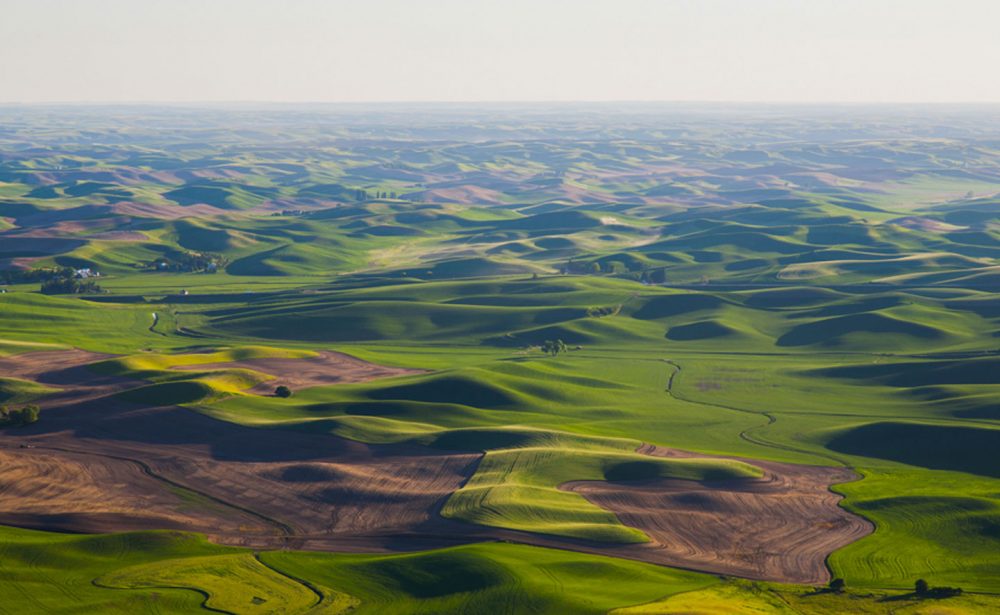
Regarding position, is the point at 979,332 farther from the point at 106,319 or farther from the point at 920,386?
the point at 106,319

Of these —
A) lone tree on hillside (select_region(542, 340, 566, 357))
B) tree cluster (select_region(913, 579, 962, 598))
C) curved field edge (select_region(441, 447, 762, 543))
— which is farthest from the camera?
lone tree on hillside (select_region(542, 340, 566, 357))

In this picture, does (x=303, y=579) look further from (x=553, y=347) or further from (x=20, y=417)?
(x=553, y=347)

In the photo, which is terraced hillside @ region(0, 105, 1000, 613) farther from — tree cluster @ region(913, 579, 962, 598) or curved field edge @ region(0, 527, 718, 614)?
tree cluster @ region(913, 579, 962, 598)

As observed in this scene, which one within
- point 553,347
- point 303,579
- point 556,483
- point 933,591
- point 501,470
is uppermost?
point 933,591

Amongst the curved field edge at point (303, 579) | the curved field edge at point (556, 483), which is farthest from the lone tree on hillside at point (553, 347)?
the curved field edge at point (303, 579)

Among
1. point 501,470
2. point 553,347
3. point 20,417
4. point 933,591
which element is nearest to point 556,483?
point 501,470

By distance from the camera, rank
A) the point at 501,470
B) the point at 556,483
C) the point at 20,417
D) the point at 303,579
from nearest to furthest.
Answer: the point at 303,579 → the point at 556,483 → the point at 501,470 → the point at 20,417

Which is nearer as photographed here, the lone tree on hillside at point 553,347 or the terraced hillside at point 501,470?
the terraced hillside at point 501,470

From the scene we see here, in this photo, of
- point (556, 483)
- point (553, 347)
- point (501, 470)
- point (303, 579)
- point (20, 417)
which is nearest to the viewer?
point (303, 579)

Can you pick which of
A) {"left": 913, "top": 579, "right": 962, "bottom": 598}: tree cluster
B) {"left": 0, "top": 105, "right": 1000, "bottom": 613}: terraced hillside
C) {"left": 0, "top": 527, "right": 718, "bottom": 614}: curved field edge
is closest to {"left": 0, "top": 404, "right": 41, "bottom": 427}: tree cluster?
{"left": 0, "top": 105, "right": 1000, "bottom": 613}: terraced hillside

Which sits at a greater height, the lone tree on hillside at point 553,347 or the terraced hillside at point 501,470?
the terraced hillside at point 501,470

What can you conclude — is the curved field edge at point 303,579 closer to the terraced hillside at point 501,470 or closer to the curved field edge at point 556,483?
the terraced hillside at point 501,470

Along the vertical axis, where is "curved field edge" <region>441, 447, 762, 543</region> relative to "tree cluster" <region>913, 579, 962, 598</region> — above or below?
below
